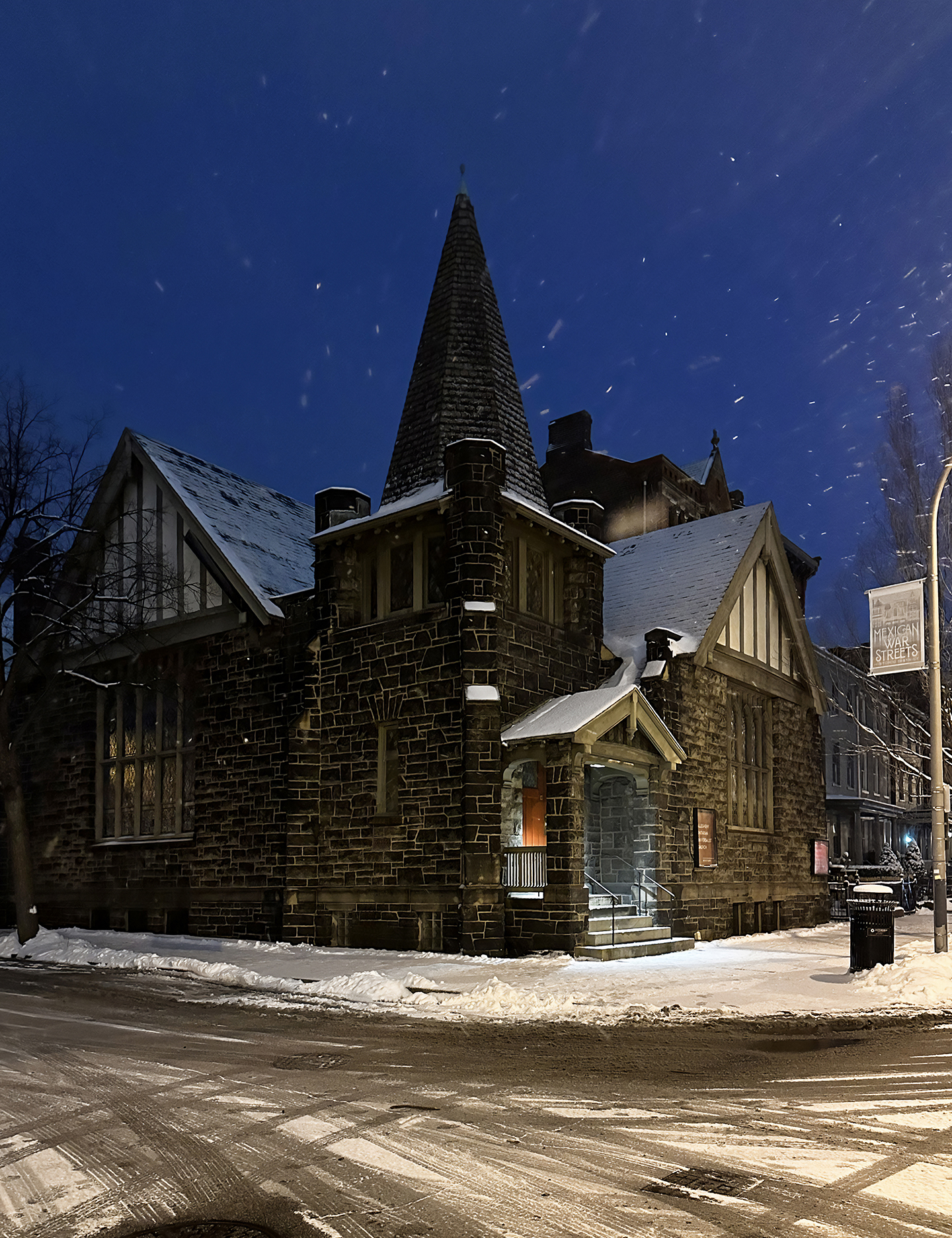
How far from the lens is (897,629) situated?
18.3m

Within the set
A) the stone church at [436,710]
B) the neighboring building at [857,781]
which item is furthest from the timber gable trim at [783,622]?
the neighboring building at [857,781]

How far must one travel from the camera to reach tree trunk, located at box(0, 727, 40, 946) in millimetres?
22406

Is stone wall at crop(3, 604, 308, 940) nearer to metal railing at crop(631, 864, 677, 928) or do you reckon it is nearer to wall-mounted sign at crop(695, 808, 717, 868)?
metal railing at crop(631, 864, 677, 928)

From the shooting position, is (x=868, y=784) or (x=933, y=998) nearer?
(x=933, y=998)

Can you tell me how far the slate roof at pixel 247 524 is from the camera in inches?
933

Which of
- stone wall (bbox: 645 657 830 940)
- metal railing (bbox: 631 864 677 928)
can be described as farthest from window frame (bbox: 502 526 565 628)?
metal railing (bbox: 631 864 677 928)

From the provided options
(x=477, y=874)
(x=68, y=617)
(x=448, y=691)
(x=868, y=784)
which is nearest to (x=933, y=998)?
(x=477, y=874)

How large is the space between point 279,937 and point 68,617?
8.08 m

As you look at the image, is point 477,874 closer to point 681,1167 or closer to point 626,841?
point 626,841

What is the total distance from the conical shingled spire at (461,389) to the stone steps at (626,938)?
27.7 feet

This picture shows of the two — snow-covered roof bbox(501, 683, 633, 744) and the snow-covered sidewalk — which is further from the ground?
snow-covered roof bbox(501, 683, 633, 744)

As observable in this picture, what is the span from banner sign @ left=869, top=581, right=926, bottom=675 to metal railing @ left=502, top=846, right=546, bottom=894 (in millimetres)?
6491

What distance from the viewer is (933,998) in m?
13.2

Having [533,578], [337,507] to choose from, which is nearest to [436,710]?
[533,578]
